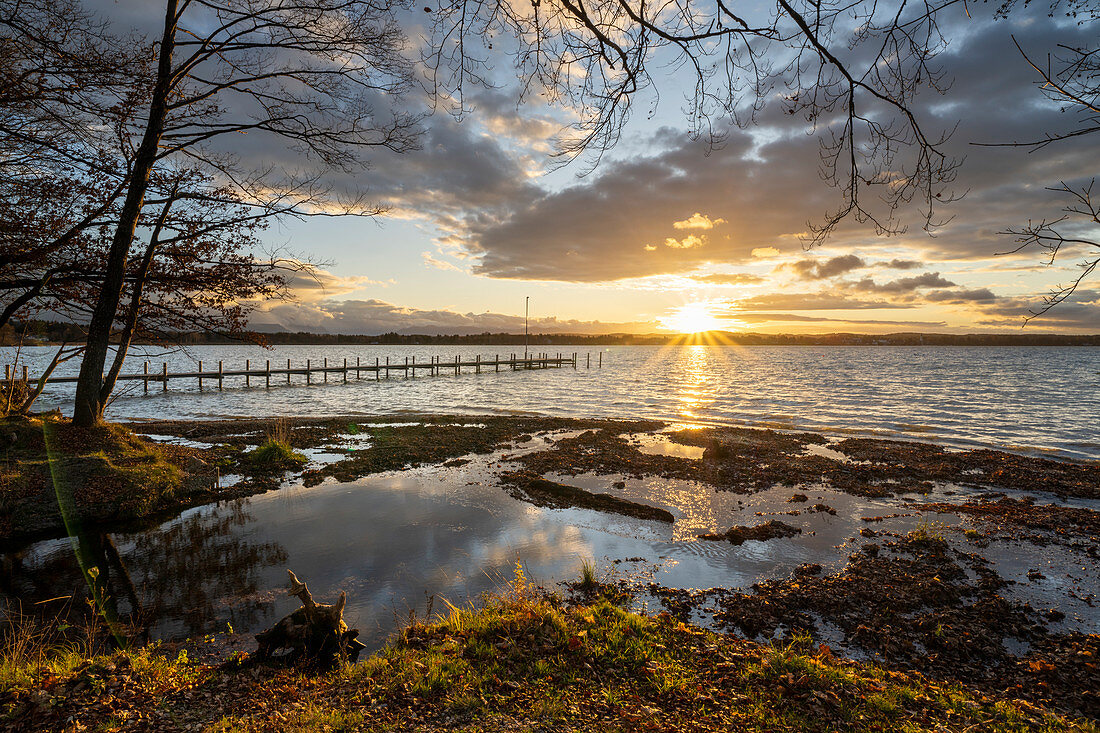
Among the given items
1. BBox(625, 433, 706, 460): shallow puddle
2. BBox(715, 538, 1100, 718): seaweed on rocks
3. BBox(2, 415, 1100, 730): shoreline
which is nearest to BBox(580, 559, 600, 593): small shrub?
BBox(2, 415, 1100, 730): shoreline

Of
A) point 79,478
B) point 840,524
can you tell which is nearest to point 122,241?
point 79,478

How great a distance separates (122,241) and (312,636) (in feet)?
32.6

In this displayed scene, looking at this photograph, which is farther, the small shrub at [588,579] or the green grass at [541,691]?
the small shrub at [588,579]

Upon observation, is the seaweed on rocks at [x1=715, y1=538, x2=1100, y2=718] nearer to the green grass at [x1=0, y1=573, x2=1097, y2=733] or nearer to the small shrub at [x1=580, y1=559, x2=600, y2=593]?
the green grass at [x1=0, y1=573, x2=1097, y2=733]

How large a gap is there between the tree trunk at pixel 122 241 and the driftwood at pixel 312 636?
8718mm

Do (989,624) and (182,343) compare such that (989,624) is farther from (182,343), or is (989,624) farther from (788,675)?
(182,343)

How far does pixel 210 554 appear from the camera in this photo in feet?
26.6

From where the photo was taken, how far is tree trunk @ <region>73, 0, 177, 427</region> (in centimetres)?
987

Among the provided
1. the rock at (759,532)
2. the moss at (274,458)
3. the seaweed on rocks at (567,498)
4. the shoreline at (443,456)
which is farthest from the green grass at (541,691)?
the moss at (274,458)

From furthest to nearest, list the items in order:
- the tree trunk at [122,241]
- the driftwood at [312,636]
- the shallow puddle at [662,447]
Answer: the shallow puddle at [662,447], the tree trunk at [122,241], the driftwood at [312,636]

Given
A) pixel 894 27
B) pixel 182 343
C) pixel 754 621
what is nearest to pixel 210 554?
pixel 182 343

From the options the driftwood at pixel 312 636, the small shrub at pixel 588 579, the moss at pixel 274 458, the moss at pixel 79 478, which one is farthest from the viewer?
the moss at pixel 274 458

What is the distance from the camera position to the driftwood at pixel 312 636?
5141 mm

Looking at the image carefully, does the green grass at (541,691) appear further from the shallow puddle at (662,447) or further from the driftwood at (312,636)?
the shallow puddle at (662,447)
